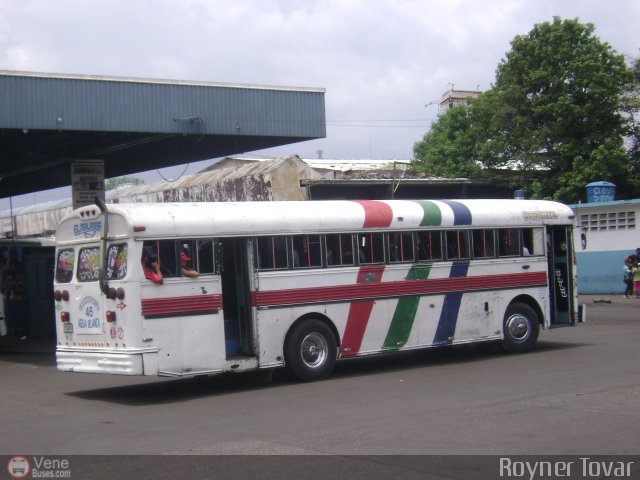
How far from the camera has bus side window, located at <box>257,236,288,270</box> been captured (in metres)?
12.8

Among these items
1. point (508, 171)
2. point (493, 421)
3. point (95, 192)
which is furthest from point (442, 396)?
point (508, 171)

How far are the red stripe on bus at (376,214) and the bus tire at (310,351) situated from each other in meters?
1.86

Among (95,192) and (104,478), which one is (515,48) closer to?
(95,192)

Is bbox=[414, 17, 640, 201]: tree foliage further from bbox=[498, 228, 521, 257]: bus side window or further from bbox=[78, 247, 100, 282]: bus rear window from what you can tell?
bbox=[78, 247, 100, 282]: bus rear window

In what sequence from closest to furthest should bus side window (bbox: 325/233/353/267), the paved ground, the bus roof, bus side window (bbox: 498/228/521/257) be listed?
the paved ground, the bus roof, bus side window (bbox: 325/233/353/267), bus side window (bbox: 498/228/521/257)

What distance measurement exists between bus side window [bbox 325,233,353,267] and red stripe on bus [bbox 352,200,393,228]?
40 centimetres

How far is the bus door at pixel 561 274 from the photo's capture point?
16531mm

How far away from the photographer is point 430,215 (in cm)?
1466

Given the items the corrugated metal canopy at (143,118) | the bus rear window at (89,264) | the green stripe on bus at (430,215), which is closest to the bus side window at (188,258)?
the bus rear window at (89,264)

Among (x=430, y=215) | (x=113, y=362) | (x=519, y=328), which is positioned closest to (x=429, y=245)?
(x=430, y=215)

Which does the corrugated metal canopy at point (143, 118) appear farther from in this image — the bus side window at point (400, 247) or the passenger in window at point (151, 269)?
the passenger in window at point (151, 269)

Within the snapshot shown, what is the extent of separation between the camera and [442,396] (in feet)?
36.8

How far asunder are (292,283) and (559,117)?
2684 cm

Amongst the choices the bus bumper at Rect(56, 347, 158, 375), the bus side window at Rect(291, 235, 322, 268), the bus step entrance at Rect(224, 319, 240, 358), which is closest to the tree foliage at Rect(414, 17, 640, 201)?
the bus side window at Rect(291, 235, 322, 268)
